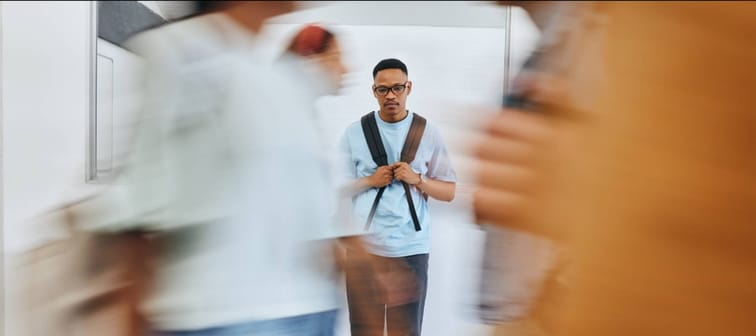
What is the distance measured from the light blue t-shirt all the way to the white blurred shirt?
2.2 inches

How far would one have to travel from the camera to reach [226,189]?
24.0 inches

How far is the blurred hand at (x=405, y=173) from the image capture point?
0.70 m

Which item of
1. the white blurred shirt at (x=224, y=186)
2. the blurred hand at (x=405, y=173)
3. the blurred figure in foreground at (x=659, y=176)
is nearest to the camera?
the blurred figure in foreground at (x=659, y=176)

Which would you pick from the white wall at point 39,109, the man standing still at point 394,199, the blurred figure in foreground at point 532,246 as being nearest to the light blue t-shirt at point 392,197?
the man standing still at point 394,199

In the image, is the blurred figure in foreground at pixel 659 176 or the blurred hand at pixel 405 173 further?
the blurred hand at pixel 405 173

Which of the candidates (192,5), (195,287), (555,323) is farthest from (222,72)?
(555,323)

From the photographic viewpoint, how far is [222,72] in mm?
596

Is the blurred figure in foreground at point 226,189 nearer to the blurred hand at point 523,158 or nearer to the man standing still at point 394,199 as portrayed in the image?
the man standing still at point 394,199

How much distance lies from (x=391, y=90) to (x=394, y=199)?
127mm

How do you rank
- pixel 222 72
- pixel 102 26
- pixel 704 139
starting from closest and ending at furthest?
pixel 704 139, pixel 222 72, pixel 102 26

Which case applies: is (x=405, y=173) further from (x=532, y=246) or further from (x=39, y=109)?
(x=39, y=109)

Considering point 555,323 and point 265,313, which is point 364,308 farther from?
point 555,323

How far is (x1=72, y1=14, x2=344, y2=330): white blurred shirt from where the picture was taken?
596mm

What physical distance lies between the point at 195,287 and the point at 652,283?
1.42 feet
